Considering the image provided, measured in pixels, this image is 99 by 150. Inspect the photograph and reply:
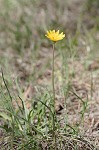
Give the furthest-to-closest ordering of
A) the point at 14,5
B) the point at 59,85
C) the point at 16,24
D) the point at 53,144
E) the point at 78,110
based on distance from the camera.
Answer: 1. the point at 14,5
2. the point at 16,24
3. the point at 59,85
4. the point at 78,110
5. the point at 53,144

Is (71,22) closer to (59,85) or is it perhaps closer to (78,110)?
(59,85)

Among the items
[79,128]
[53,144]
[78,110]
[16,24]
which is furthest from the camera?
[16,24]

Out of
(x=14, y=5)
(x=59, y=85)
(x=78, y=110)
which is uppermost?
(x=14, y=5)

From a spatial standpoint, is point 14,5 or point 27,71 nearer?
point 27,71

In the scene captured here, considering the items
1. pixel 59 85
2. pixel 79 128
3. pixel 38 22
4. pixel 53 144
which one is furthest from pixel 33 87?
pixel 38 22

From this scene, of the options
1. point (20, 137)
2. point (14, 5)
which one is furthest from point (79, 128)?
point (14, 5)

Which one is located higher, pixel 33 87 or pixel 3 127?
pixel 33 87
